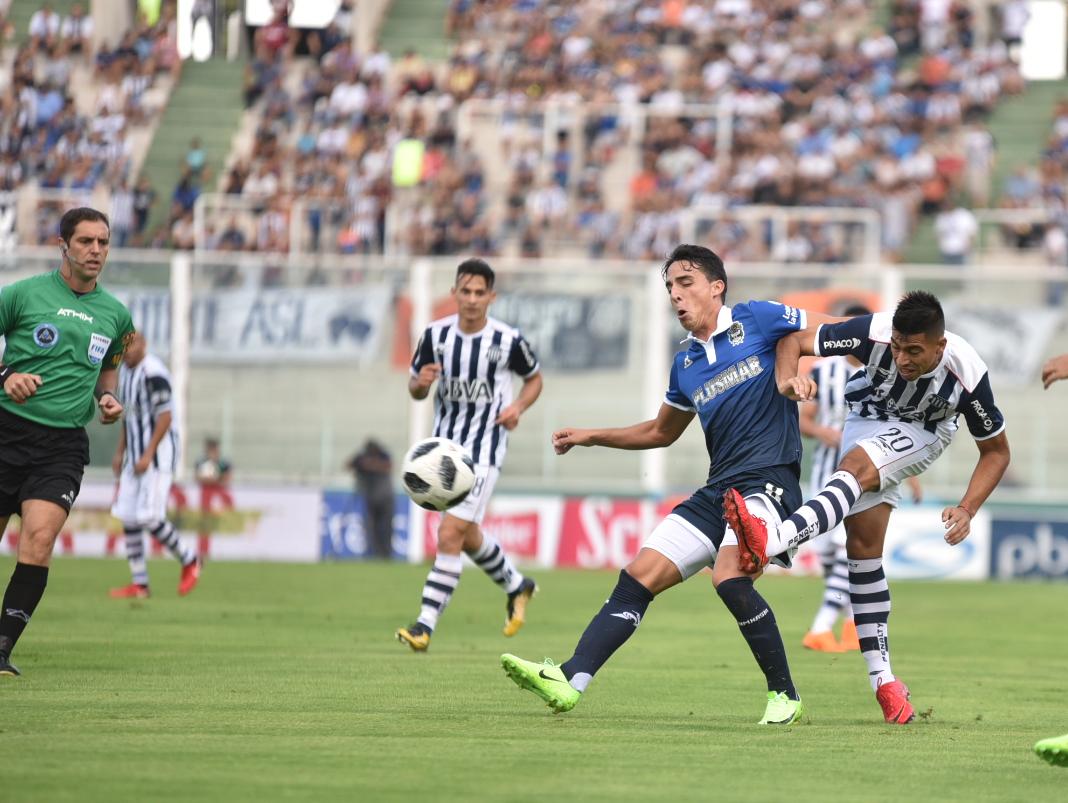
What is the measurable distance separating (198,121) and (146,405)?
1950 cm

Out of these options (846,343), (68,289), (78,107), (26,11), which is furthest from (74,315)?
(26,11)

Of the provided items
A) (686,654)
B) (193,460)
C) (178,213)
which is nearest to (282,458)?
(193,460)

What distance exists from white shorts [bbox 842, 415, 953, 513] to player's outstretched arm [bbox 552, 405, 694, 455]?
0.85 m

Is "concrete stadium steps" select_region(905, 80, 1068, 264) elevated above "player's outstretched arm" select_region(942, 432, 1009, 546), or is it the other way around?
"concrete stadium steps" select_region(905, 80, 1068, 264)

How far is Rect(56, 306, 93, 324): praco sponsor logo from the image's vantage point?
9.40m

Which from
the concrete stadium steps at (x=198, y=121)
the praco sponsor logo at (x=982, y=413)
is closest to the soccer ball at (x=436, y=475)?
the praco sponsor logo at (x=982, y=413)

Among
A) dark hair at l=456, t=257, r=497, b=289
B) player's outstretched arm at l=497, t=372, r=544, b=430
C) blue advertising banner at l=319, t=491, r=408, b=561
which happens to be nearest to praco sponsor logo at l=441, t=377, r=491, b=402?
player's outstretched arm at l=497, t=372, r=544, b=430

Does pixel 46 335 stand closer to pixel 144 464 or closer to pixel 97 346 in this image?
pixel 97 346

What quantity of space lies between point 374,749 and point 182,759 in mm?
778

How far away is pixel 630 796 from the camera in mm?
6141

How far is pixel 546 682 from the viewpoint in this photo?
796cm

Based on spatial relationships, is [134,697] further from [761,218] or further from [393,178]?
[393,178]

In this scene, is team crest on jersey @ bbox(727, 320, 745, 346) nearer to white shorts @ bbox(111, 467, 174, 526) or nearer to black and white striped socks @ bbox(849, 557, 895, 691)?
black and white striped socks @ bbox(849, 557, 895, 691)

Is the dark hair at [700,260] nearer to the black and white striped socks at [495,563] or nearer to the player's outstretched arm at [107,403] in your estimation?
the player's outstretched arm at [107,403]
